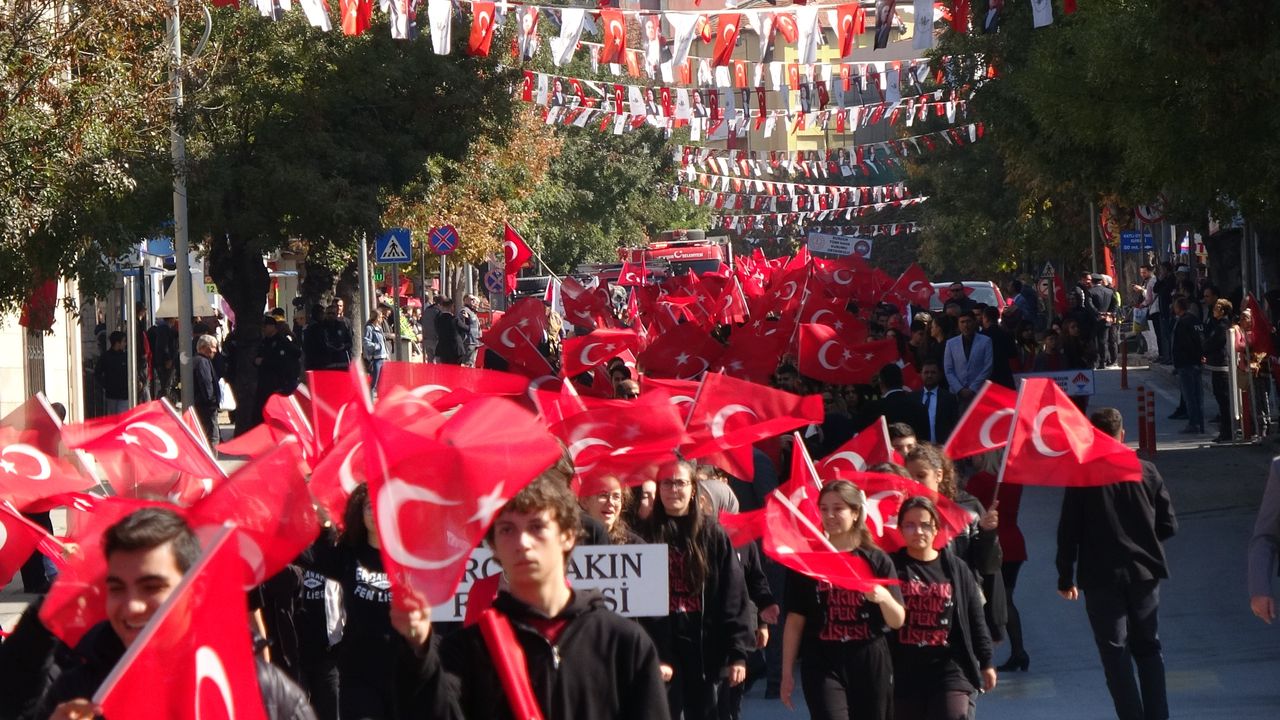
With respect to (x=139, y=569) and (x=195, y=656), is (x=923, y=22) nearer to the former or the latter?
(x=139, y=569)

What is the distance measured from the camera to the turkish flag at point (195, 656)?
340 centimetres

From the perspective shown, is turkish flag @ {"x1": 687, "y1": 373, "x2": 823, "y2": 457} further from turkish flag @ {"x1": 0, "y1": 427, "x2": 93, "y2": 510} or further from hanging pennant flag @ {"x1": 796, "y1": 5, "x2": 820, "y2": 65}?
hanging pennant flag @ {"x1": 796, "y1": 5, "x2": 820, "y2": 65}

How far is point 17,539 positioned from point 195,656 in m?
3.04

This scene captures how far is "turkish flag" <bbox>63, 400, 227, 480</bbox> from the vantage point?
7.27 metres

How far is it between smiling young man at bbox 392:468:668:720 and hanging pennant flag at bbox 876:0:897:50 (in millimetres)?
15846

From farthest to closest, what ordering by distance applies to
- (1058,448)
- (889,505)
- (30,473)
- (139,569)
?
(1058,448) < (889,505) < (30,473) < (139,569)

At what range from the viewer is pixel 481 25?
20.2 metres

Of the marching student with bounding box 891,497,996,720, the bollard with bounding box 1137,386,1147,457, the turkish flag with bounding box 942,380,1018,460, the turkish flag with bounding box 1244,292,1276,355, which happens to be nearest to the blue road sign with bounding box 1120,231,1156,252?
the turkish flag with bounding box 1244,292,1276,355

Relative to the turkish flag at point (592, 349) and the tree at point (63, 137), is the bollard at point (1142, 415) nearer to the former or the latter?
the turkish flag at point (592, 349)

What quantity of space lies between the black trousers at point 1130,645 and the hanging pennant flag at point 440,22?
39.8 feet

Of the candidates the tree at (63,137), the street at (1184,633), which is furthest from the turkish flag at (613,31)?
the tree at (63,137)

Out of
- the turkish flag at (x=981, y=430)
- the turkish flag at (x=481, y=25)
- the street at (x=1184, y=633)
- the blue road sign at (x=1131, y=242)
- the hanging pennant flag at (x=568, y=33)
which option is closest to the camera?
the turkish flag at (x=981, y=430)

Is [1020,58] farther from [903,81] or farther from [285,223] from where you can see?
[285,223]

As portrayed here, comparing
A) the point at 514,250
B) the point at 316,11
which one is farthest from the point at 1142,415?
the point at 514,250
